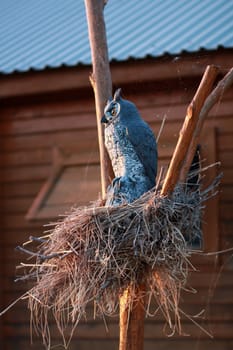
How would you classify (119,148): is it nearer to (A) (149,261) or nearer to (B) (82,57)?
(A) (149,261)

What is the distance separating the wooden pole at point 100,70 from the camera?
4.27m

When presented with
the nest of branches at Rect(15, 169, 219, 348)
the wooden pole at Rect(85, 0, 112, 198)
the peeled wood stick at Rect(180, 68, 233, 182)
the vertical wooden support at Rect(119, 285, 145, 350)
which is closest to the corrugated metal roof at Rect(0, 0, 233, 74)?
the wooden pole at Rect(85, 0, 112, 198)

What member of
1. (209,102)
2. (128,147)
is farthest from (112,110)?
(209,102)

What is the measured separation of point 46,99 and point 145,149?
296cm

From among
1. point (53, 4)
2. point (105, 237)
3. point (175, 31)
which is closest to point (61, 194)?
point (175, 31)

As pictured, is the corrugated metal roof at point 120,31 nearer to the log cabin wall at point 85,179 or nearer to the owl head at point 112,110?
the log cabin wall at point 85,179

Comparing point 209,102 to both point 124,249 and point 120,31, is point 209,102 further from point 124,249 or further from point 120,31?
point 120,31

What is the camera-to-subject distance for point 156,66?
5.95m

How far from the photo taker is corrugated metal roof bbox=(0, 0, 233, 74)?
619cm

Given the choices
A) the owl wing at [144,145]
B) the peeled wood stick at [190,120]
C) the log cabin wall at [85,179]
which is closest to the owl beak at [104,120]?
the owl wing at [144,145]

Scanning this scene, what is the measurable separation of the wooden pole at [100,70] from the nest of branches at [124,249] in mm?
657

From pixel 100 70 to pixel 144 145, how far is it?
699 mm

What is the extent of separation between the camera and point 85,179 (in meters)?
6.48

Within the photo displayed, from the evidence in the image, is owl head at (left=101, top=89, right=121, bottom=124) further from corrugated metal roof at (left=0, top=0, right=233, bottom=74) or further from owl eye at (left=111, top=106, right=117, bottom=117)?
corrugated metal roof at (left=0, top=0, right=233, bottom=74)
